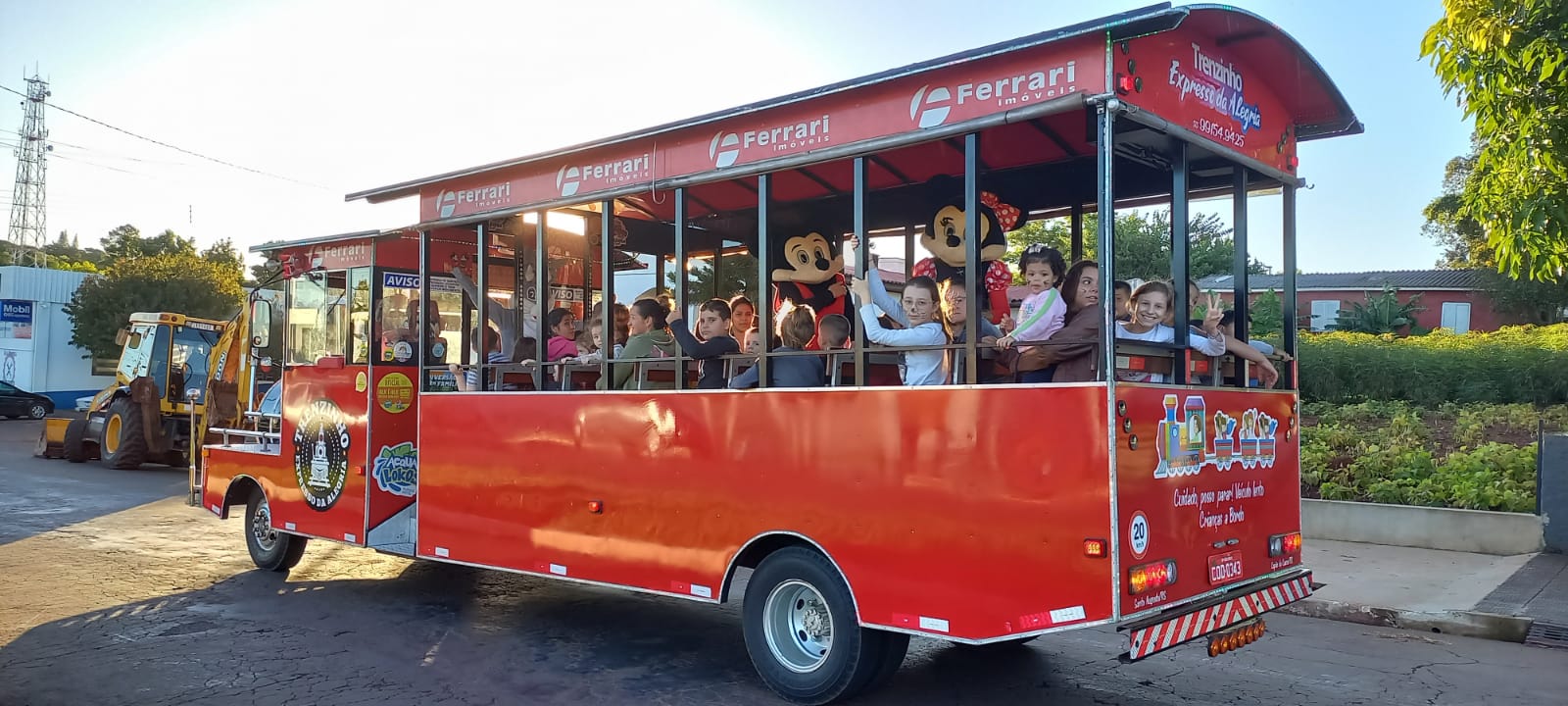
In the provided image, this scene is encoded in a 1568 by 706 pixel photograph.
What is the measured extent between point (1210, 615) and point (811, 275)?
4.04 meters

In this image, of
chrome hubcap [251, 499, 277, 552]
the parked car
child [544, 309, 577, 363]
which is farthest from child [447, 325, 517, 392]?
the parked car

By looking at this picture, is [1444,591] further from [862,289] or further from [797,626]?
[862,289]

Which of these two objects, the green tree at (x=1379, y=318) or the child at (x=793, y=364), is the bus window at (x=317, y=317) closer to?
the child at (x=793, y=364)

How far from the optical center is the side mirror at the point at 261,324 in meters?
9.35

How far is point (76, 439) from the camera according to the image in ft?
63.6

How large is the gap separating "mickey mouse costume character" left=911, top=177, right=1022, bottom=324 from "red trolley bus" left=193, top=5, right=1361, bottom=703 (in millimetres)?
26

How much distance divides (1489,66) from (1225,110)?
325 centimetres

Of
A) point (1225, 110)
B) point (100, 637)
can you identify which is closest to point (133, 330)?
point (100, 637)

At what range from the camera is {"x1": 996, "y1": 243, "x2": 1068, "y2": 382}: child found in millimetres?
4832

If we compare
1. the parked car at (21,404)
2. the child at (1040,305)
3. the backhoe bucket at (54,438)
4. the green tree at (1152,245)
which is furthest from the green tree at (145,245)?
the child at (1040,305)

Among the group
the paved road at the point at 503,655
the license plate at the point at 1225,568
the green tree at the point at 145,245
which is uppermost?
the green tree at the point at 145,245

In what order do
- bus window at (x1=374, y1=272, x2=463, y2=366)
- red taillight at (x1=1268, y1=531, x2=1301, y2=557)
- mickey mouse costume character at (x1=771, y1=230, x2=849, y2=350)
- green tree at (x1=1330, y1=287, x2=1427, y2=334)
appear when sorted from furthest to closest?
green tree at (x1=1330, y1=287, x2=1427, y2=334)
mickey mouse costume character at (x1=771, y1=230, x2=849, y2=350)
bus window at (x1=374, y1=272, x2=463, y2=366)
red taillight at (x1=1268, y1=531, x2=1301, y2=557)

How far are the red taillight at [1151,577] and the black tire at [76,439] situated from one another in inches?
803

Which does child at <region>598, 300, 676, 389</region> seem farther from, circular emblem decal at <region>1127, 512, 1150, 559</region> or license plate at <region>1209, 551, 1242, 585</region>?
license plate at <region>1209, 551, 1242, 585</region>
